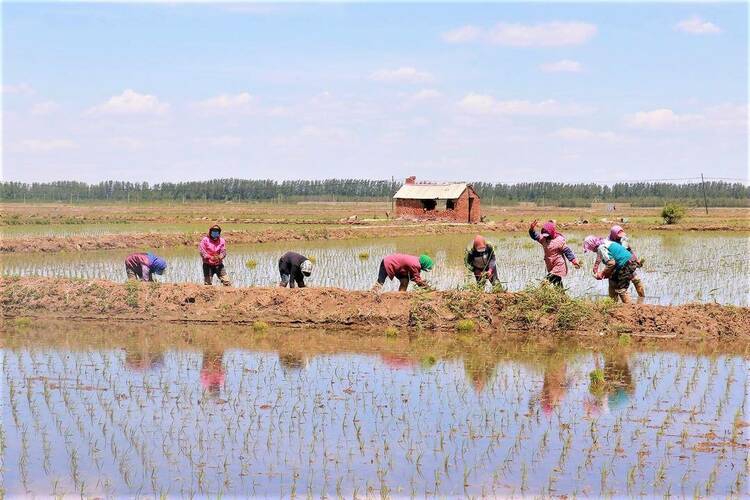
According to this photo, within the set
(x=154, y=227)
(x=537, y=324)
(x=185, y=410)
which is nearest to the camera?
(x=185, y=410)

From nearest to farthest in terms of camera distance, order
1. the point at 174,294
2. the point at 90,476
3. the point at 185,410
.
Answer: the point at 90,476, the point at 185,410, the point at 174,294

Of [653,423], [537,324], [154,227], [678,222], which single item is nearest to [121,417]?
[653,423]

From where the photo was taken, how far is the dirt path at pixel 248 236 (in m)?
25.7

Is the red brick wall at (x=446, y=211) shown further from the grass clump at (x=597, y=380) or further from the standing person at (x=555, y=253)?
the grass clump at (x=597, y=380)

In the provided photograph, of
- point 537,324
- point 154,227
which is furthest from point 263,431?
point 154,227

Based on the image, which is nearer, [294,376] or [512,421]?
[512,421]

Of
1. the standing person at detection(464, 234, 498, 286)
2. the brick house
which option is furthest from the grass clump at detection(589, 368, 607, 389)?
the brick house

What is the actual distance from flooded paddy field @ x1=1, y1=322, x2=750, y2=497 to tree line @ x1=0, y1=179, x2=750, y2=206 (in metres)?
65.2

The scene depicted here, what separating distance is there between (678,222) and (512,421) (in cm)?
3724

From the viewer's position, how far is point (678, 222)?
1671 inches

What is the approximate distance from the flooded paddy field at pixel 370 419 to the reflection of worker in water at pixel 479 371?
33mm

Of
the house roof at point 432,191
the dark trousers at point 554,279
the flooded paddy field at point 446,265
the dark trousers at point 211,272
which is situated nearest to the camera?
the dark trousers at point 554,279

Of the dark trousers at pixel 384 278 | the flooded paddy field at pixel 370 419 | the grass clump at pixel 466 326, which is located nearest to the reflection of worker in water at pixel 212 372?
the flooded paddy field at pixel 370 419

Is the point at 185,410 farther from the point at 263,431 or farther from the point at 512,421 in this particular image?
the point at 512,421
